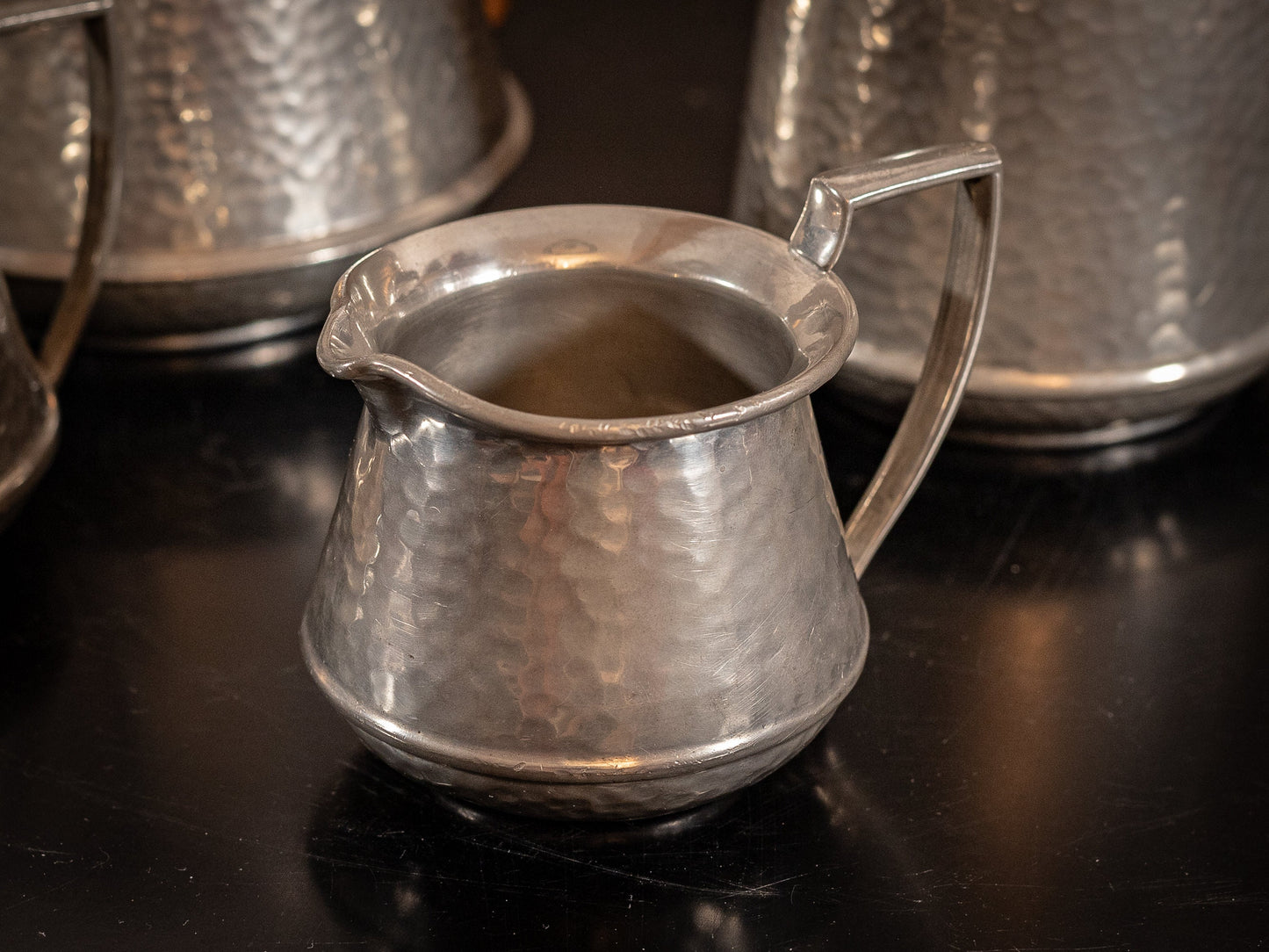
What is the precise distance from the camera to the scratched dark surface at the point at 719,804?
0.38 metres

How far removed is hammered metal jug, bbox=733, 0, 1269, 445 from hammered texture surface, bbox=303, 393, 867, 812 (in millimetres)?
185

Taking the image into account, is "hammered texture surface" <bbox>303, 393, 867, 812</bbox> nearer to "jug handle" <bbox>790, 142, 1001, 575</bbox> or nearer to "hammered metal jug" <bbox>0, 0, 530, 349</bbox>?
"jug handle" <bbox>790, 142, 1001, 575</bbox>

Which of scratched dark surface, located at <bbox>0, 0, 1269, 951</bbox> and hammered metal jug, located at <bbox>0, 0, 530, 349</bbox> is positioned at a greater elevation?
hammered metal jug, located at <bbox>0, 0, 530, 349</bbox>

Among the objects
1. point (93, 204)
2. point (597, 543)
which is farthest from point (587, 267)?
point (93, 204)

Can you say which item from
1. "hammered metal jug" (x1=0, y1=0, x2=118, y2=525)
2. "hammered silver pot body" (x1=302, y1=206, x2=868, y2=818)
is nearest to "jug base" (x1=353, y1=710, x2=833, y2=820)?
"hammered silver pot body" (x1=302, y1=206, x2=868, y2=818)

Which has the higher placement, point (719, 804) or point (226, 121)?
point (226, 121)

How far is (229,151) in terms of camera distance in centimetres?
57

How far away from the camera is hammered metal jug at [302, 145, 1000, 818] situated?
334mm

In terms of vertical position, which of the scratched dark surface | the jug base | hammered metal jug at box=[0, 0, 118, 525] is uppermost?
hammered metal jug at box=[0, 0, 118, 525]

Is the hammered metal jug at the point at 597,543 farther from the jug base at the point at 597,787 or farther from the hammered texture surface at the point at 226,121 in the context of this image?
the hammered texture surface at the point at 226,121

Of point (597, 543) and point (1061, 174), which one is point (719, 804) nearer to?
point (597, 543)

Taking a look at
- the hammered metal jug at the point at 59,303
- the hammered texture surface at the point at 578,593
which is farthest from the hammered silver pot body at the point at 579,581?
the hammered metal jug at the point at 59,303

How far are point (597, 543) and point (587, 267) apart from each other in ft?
0.36

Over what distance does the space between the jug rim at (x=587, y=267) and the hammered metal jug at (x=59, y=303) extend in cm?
15
